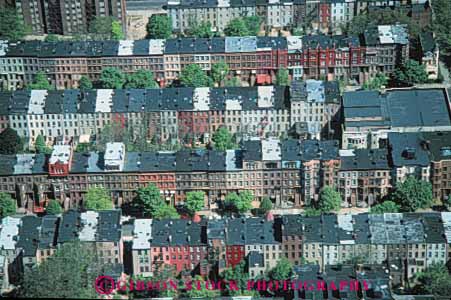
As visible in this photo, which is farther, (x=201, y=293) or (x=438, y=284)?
(x=201, y=293)

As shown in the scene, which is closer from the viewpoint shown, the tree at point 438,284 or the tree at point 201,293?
the tree at point 438,284

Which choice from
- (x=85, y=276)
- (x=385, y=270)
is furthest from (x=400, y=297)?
(x=85, y=276)

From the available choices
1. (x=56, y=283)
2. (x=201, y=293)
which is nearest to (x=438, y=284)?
(x=201, y=293)

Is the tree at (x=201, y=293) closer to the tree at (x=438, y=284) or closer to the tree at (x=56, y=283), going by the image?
the tree at (x=56, y=283)

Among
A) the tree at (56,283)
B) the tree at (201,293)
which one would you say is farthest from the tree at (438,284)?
the tree at (56,283)

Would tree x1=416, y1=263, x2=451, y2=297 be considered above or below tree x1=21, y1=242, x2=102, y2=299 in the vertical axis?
below

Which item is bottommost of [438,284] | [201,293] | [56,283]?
[201,293]

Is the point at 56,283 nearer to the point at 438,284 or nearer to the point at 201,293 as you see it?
the point at 201,293

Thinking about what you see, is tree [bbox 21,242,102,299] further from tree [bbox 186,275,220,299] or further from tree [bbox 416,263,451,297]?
tree [bbox 416,263,451,297]

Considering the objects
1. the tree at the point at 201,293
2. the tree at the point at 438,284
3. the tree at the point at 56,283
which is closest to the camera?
the tree at the point at 438,284

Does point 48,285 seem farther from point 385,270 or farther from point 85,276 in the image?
point 385,270

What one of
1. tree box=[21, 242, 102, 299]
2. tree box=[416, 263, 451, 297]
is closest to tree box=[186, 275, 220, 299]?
tree box=[21, 242, 102, 299]
